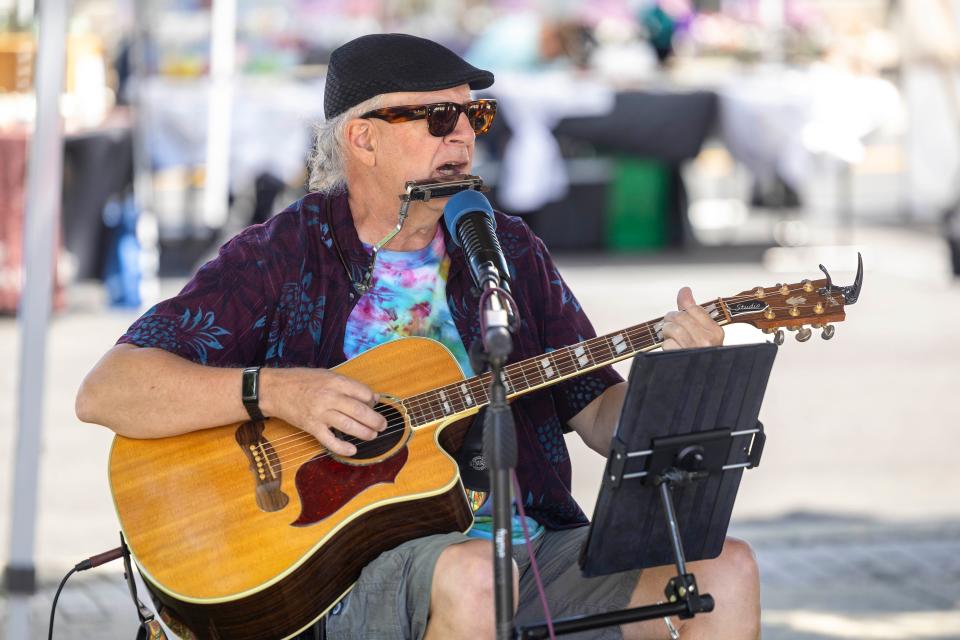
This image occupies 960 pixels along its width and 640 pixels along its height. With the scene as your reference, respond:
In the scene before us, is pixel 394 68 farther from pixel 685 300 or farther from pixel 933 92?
pixel 933 92

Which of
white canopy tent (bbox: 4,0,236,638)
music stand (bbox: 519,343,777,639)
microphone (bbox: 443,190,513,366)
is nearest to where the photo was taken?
microphone (bbox: 443,190,513,366)

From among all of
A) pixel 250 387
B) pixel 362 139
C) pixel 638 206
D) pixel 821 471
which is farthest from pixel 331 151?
pixel 638 206

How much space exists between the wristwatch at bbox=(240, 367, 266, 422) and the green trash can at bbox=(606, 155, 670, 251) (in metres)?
8.16

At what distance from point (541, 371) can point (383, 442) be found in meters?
0.34

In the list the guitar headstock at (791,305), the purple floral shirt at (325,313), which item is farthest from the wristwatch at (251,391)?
the guitar headstock at (791,305)

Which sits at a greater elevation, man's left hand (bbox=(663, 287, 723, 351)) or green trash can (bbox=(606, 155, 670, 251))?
man's left hand (bbox=(663, 287, 723, 351))

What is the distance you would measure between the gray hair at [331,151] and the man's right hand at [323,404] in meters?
0.57

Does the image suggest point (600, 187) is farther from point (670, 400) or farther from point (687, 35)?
point (670, 400)

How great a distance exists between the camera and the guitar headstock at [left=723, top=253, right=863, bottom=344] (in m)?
2.70

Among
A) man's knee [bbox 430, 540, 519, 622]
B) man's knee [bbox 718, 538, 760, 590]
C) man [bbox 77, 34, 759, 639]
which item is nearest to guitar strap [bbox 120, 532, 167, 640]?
man [bbox 77, 34, 759, 639]

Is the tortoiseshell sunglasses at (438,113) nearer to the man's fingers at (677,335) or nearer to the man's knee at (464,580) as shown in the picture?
the man's fingers at (677,335)

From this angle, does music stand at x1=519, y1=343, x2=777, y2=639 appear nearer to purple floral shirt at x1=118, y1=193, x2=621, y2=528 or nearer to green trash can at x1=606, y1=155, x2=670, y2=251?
purple floral shirt at x1=118, y1=193, x2=621, y2=528

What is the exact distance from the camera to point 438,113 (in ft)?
9.43

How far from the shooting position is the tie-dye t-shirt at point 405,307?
2.91 metres
